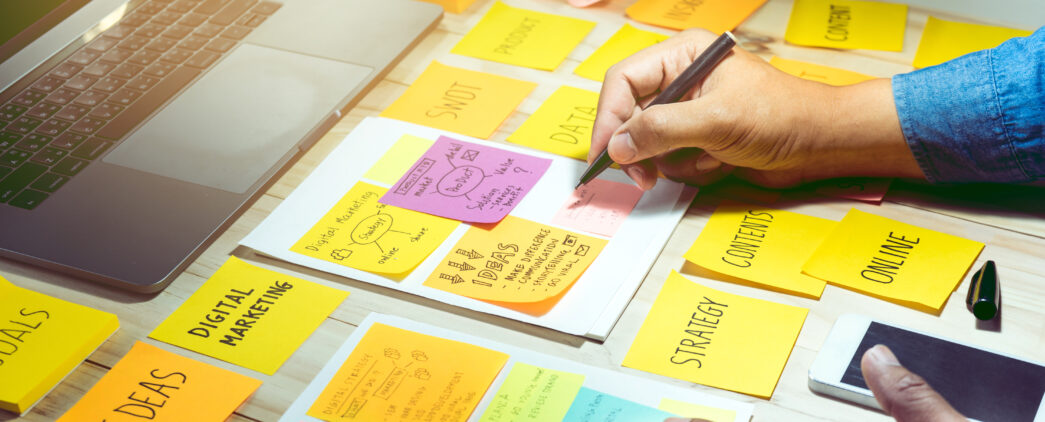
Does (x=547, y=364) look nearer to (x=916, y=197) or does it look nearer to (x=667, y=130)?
(x=667, y=130)

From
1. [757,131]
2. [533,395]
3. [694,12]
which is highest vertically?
[694,12]

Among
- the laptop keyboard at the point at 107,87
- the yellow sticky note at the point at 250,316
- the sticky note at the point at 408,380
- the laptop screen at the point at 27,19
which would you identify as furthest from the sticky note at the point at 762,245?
the laptop screen at the point at 27,19

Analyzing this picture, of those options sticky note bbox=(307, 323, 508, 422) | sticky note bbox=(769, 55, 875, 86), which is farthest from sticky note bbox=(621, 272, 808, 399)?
sticky note bbox=(769, 55, 875, 86)

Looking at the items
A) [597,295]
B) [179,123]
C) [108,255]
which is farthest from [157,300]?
[597,295]

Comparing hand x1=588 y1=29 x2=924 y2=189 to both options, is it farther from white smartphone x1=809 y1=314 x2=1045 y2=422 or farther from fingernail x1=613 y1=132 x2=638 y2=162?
white smartphone x1=809 y1=314 x2=1045 y2=422

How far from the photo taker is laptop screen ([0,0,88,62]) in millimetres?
990

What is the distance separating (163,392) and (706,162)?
1.66ft

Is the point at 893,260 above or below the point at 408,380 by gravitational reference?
above

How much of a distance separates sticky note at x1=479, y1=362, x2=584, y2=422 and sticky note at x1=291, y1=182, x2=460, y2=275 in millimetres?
164

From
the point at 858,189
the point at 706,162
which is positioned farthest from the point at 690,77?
the point at 858,189

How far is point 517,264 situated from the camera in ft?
2.49

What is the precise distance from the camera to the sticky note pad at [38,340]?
68 cm

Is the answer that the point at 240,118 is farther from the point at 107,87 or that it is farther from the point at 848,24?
the point at 848,24

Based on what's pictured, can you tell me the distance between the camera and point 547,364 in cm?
66
